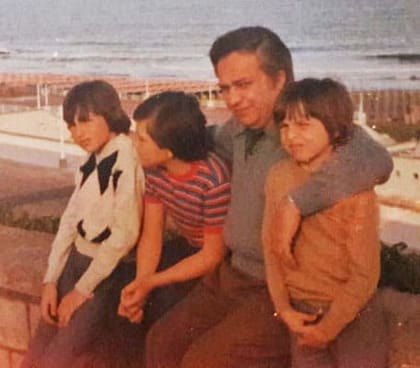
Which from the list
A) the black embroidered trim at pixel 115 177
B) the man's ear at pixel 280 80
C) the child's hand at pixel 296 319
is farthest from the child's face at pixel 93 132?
the child's hand at pixel 296 319

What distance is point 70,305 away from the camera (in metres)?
2.62

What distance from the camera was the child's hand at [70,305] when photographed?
2611mm

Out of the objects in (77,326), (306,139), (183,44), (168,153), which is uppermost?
(306,139)

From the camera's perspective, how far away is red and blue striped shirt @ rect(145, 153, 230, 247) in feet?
8.03

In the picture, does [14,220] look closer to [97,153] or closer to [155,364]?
[97,153]

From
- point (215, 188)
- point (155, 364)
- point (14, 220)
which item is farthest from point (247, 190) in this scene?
point (14, 220)

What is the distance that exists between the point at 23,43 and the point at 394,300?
20059mm

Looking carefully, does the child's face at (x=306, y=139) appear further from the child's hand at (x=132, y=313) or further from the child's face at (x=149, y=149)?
the child's hand at (x=132, y=313)

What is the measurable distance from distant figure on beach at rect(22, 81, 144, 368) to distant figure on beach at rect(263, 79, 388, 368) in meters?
0.53

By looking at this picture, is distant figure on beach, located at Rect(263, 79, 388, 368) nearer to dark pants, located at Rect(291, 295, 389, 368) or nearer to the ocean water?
dark pants, located at Rect(291, 295, 389, 368)

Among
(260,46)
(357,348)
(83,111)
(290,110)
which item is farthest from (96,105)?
(357,348)

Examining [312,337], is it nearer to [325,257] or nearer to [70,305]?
[325,257]

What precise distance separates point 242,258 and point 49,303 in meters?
0.62

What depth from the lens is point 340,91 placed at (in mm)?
2127
